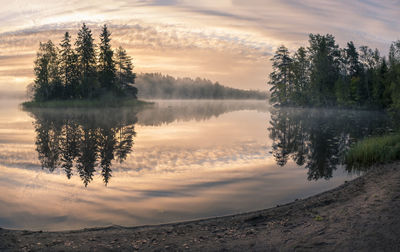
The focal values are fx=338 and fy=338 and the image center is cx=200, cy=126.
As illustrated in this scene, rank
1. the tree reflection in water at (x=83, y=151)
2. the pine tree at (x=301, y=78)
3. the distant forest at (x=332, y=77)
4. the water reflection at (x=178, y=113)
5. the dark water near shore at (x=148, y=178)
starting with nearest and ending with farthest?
the dark water near shore at (x=148, y=178)
the tree reflection in water at (x=83, y=151)
the water reflection at (x=178, y=113)
the distant forest at (x=332, y=77)
the pine tree at (x=301, y=78)

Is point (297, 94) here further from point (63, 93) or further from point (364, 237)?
point (364, 237)

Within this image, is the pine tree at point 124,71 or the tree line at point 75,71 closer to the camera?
the tree line at point 75,71

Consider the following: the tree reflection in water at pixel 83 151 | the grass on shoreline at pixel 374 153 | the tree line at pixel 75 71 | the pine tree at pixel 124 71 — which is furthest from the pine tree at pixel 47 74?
the grass on shoreline at pixel 374 153

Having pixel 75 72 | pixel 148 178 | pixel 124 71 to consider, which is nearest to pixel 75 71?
pixel 75 72

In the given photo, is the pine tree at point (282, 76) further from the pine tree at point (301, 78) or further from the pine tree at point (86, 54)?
the pine tree at point (86, 54)

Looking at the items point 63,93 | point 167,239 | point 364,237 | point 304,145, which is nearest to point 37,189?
point 167,239

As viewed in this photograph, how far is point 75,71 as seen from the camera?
263 ft

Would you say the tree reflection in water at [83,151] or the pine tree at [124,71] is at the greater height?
the pine tree at [124,71]

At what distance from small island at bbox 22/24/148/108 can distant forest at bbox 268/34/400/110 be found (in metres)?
48.6

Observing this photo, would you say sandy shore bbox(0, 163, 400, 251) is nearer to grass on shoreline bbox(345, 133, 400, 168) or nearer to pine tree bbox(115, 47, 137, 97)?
grass on shoreline bbox(345, 133, 400, 168)

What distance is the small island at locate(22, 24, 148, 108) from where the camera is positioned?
3046 inches

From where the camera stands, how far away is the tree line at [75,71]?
7788cm

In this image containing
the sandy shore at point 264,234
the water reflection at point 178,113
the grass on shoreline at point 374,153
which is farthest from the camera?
the water reflection at point 178,113

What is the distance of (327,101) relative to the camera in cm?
9025
